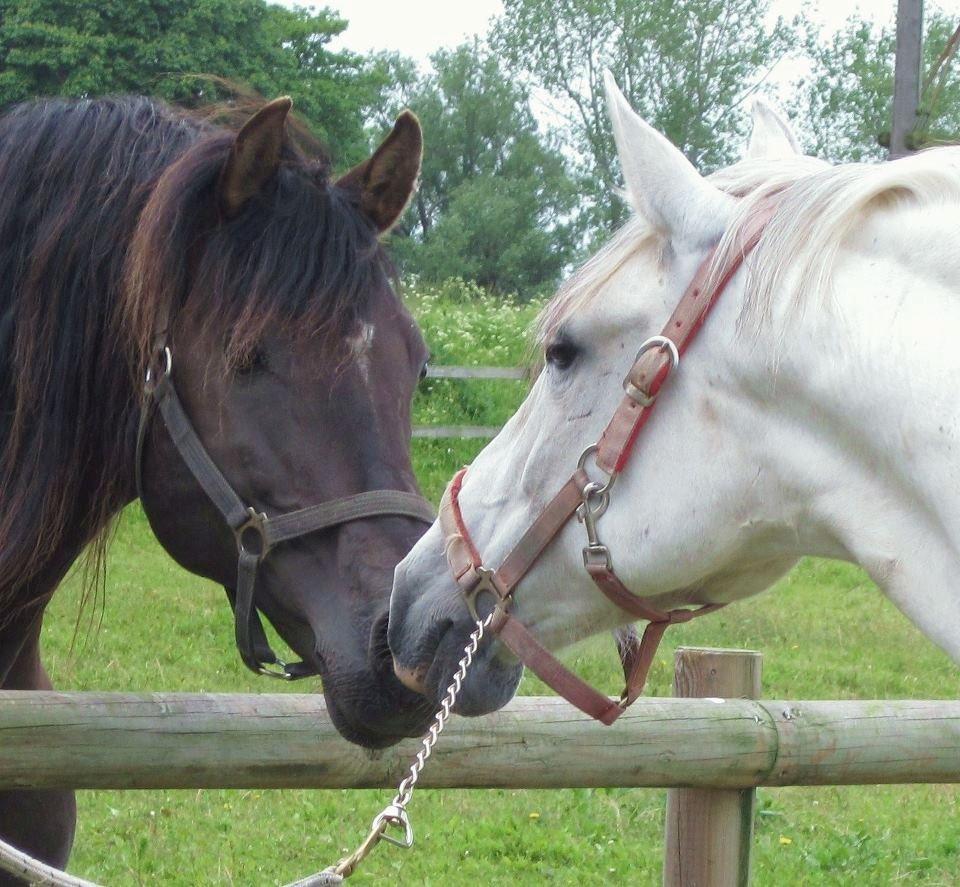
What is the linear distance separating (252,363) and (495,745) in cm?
102

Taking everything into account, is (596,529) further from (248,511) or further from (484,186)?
(484,186)

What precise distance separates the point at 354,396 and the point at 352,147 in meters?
28.1

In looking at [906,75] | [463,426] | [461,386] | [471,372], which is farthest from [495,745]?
[461,386]

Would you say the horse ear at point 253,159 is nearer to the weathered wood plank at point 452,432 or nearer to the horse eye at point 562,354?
the horse eye at point 562,354

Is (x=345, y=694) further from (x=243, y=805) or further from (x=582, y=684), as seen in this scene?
(x=243, y=805)

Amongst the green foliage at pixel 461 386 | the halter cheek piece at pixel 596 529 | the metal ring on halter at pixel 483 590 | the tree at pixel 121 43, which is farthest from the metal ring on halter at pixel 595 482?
the tree at pixel 121 43

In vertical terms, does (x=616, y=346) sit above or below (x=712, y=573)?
above

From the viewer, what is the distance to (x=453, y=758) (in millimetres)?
2582

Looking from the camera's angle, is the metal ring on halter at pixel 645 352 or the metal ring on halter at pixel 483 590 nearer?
the metal ring on halter at pixel 645 352

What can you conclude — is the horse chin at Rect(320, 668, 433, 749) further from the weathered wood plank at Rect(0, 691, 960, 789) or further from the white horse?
the weathered wood plank at Rect(0, 691, 960, 789)

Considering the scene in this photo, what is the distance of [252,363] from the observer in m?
2.26

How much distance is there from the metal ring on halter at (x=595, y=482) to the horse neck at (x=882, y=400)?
0.82 ft

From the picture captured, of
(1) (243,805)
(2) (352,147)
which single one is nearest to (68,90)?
(2) (352,147)

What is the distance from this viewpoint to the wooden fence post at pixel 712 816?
2961 millimetres
